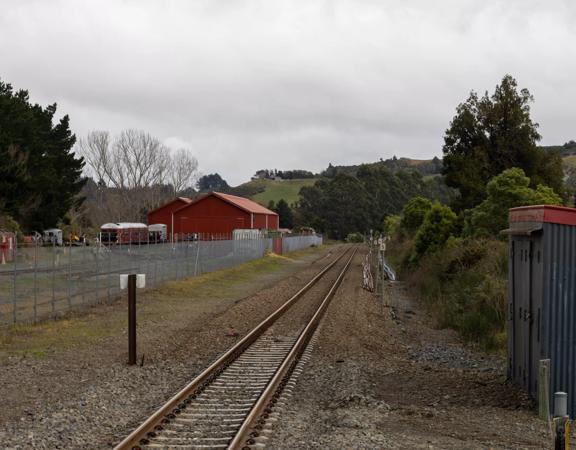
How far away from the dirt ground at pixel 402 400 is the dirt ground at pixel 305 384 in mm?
22

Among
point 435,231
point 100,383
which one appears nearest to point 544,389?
point 100,383

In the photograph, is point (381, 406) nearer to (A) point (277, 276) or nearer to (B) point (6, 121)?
(A) point (277, 276)

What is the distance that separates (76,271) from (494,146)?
103ft

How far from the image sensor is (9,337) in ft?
52.3

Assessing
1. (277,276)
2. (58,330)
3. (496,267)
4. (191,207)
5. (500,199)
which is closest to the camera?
(58,330)

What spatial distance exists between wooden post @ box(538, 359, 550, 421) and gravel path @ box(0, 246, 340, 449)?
4.90 metres

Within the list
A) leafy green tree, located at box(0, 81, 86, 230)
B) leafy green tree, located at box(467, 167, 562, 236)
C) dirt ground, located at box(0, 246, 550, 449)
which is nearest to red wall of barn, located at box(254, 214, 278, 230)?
leafy green tree, located at box(0, 81, 86, 230)

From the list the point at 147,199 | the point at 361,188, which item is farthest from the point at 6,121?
the point at 361,188

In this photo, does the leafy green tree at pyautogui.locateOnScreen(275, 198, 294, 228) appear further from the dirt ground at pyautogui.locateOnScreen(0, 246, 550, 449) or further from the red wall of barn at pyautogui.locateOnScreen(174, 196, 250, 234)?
the dirt ground at pyautogui.locateOnScreen(0, 246, 550, 449)

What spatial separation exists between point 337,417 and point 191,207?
68.4 meters

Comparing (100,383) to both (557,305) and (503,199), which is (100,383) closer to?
(557,305)

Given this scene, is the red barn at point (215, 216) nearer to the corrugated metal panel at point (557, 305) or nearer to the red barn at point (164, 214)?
the red barn at point (164, 214)

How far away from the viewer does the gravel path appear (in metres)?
8.59

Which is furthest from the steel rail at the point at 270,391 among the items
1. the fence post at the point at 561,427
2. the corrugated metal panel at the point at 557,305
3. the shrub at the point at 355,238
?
the shrub at the point at 355,238
